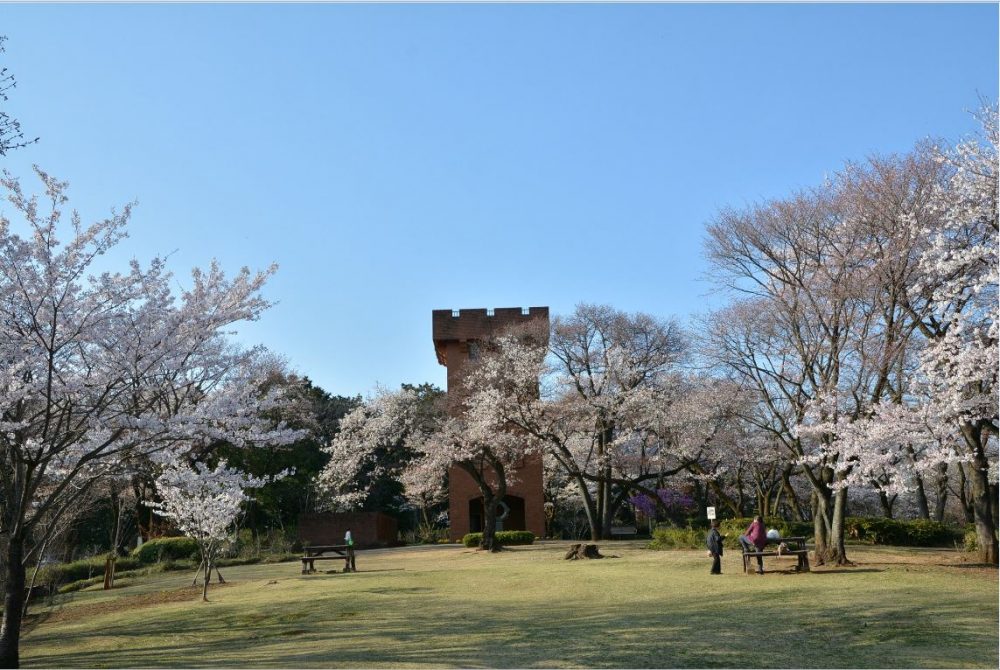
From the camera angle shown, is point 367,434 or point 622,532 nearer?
point 367,434

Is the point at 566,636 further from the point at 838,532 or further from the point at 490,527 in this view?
the point at 490,527

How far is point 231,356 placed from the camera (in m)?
13.3

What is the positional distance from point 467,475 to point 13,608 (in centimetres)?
3165

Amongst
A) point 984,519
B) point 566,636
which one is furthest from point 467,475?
point 566,636

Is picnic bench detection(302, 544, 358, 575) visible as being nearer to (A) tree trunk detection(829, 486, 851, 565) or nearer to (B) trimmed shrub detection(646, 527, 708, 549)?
(B) trimmed shrub detection(646, 527, 708, 549)

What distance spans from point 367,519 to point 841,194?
26.7 meters

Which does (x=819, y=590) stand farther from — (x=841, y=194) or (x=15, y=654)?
(x=15, y=654)

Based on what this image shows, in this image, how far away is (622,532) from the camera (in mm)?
43094

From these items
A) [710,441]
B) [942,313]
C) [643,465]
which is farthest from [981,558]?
[643,465]

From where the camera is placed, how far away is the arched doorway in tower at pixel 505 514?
42969 millimetres

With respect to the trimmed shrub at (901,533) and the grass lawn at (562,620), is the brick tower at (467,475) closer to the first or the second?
the trimmed shrub at (901,533)

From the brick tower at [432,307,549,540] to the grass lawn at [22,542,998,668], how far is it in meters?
20.4

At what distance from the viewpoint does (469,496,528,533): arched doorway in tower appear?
42969 mm

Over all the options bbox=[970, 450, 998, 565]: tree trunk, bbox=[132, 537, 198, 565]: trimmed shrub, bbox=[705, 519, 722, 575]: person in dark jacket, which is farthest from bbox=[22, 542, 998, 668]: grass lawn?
bbox=[132, 537, 198, 565]: trimmed shrub
